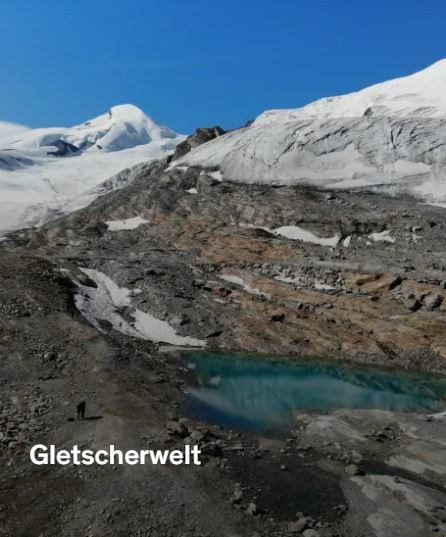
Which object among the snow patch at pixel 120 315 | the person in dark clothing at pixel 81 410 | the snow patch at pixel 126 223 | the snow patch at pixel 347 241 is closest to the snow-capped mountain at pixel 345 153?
the snow patch at pixel 347 241

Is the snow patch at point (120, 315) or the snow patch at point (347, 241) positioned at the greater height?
the snow patch at point (347, 241)

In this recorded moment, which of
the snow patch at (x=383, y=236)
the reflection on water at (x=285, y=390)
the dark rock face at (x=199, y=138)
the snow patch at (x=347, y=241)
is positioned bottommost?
the reflection on water at (x=285, y=390)

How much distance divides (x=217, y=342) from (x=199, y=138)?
58.0 m

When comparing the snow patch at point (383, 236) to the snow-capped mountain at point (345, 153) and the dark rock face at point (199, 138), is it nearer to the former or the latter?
the snow-capped mountain at point (345, 153)

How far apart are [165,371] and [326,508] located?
59.5 feet

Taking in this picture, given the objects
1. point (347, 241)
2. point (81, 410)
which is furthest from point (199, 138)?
point (81, 410)

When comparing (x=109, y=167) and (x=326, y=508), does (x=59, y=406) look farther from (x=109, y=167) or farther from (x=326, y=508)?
(x=109, y=167)

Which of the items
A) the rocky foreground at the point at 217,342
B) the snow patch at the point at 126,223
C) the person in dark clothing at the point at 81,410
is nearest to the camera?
the rocky foreground at the point at 217,342

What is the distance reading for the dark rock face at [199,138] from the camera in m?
91.7

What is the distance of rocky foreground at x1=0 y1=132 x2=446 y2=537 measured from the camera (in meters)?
16.5

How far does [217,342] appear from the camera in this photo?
141 feet

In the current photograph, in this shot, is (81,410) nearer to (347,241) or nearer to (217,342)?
(217,342)

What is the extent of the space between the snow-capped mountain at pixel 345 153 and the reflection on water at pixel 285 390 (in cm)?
3404

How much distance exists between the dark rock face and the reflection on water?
2290 inches
